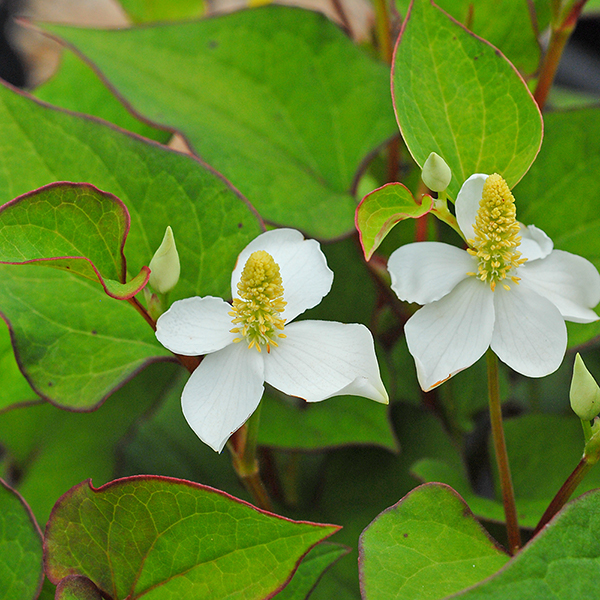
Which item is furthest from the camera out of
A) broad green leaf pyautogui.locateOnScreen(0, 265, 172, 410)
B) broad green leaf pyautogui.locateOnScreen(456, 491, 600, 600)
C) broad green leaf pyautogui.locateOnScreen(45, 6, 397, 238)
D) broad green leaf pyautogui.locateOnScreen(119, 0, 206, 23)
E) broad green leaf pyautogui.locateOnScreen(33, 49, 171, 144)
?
broad green leaf pyautogui.locateOnScreen(119, 0, 206, 23)

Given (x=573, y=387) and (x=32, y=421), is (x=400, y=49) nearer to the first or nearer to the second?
(x=573, y=387)

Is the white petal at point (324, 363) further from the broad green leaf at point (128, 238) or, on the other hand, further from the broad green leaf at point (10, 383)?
the broad green leaf at point (10, 383)

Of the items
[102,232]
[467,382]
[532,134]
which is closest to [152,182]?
[102,232]

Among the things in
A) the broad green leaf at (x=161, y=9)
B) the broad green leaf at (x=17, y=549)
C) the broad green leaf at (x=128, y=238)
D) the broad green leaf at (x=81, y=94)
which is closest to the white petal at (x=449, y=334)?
the broad green leaf at (x=128, y=238)

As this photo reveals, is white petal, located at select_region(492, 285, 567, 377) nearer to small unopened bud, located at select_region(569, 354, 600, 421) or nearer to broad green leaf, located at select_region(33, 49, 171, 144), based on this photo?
small unopened bud, located at select_region(569, 354, 600, 421)

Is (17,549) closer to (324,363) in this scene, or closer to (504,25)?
(324,363)

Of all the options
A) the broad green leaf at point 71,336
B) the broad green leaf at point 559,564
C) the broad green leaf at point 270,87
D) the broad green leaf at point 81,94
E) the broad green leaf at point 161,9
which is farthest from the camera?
the broad green leaf at point 161,9

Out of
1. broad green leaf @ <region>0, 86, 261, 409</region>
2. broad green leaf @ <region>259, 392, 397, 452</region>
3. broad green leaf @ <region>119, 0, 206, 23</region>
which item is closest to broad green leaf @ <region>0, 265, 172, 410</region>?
broad green leaf @ <region>0, 86, 261, 409</region>
